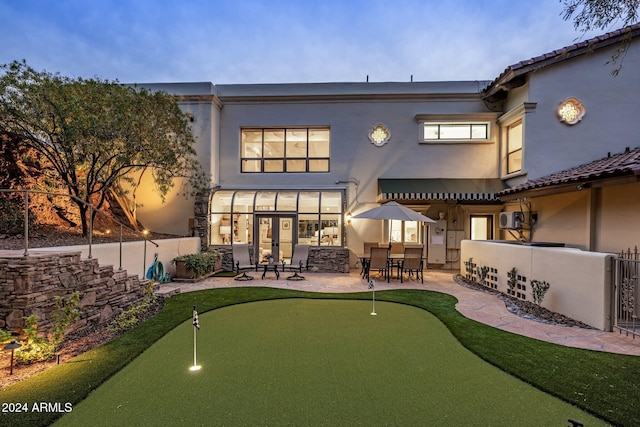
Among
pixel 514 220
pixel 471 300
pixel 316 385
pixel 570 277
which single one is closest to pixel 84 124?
pixel 316 385

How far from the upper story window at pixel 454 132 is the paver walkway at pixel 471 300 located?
242 inches

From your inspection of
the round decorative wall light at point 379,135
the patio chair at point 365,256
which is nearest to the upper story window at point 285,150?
the round decorative wall light at point 379,135

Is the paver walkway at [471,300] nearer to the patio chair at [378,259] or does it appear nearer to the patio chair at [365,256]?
the patio chair at [365,256]

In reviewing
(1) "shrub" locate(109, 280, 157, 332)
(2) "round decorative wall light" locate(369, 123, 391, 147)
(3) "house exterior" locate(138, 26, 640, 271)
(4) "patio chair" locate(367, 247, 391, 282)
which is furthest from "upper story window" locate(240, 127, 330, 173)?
(1) "shrub" locate(109, 280, 157, 332)

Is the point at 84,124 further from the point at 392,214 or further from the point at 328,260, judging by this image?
the point at 392,214

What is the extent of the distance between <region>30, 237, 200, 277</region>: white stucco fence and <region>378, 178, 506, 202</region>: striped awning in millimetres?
8446

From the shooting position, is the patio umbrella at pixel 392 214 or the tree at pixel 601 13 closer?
the tree at pixel 601 13

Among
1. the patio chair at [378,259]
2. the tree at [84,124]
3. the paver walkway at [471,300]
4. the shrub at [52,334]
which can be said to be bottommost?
the paver walkway at [471,300]

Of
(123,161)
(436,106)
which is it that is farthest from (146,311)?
(436,106)

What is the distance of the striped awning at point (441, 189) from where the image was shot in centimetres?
1284

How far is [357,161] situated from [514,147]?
265 inches

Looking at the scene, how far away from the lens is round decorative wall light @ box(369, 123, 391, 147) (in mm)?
14438

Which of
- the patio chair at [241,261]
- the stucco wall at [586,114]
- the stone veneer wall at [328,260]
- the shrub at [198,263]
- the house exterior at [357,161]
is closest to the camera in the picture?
the shrub at [198,263]

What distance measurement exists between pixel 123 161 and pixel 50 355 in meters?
7.10
